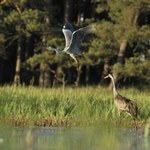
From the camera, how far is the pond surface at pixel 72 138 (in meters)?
9.79

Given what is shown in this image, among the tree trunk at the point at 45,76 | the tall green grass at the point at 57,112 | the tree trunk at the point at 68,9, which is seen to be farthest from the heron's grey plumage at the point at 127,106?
the tree trunk at the point at 68,9

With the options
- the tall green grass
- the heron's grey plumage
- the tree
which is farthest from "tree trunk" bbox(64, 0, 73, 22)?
the heron's grey plumage

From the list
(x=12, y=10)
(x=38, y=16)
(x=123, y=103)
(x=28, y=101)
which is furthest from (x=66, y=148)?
(x=12, y=10)

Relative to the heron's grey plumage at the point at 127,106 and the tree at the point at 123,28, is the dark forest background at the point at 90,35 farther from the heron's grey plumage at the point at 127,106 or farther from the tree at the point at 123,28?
the heron's grey plumage at the point at 127,106

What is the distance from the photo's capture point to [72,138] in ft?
34.9

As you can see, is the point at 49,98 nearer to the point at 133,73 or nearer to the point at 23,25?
the point at 133,73

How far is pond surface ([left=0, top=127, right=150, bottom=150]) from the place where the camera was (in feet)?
32.1

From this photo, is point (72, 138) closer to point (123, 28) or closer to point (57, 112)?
point (57, 112)

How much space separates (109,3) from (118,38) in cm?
→ 142

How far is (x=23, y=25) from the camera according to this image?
2500cm

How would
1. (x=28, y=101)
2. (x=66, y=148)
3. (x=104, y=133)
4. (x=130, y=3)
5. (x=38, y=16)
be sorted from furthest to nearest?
(x=38, y=16) → (x=130, y=3) → (x=28, y=101) → (x=104, y=133) → (x=66, y=148)

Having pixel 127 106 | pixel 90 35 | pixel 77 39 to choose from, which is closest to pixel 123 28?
pixel 90 35

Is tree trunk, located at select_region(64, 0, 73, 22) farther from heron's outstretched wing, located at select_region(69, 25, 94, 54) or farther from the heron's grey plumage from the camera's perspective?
the heron's grey plumage

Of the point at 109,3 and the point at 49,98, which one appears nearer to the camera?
the point at 49,98
